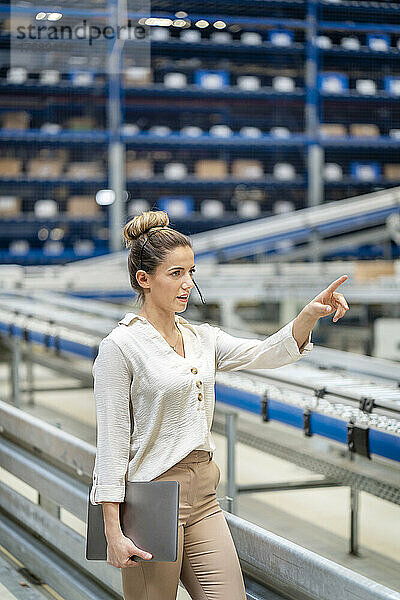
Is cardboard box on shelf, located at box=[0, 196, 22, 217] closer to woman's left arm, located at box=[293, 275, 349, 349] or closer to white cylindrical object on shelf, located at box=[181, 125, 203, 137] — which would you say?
white cylindrical object on shelf, located at box=[181, 125, 203, 137]

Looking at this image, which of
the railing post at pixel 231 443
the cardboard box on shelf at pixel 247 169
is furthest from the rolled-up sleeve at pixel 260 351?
the cardboard box on shelf at pixel 247 169

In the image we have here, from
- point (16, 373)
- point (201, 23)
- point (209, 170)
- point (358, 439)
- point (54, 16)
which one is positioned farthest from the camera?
point (209, 170)

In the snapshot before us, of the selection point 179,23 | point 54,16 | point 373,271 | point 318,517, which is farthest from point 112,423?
point 373,271

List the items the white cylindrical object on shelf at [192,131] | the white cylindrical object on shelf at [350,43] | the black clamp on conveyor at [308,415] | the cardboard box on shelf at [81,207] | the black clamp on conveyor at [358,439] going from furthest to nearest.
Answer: the white cylindrical object on shelf at [192,131]
the cardboard box on shelf at [81,207]
the white cylindrical object on shelf at [350,43]
the black clamp on conveyor at [308,415]
the black clamp on conveyor at [358,439]

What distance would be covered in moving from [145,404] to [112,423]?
0.07 meters

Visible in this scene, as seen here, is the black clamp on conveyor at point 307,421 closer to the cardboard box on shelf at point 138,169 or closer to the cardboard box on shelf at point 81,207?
the cardboard box on shelf at point 81,207

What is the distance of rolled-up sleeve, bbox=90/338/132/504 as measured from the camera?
1.60 meters

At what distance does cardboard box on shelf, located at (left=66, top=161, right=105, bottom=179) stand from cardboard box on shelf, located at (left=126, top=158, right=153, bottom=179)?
36cm

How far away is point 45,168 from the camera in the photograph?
35.0ft

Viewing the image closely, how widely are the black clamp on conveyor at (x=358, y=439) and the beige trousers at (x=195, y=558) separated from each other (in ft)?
2.35

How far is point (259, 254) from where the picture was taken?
962cm

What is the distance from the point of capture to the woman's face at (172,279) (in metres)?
1.66

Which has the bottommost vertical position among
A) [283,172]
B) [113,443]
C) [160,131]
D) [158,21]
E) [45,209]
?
[113,443]

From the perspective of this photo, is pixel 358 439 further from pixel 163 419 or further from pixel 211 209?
pixel 211 209
